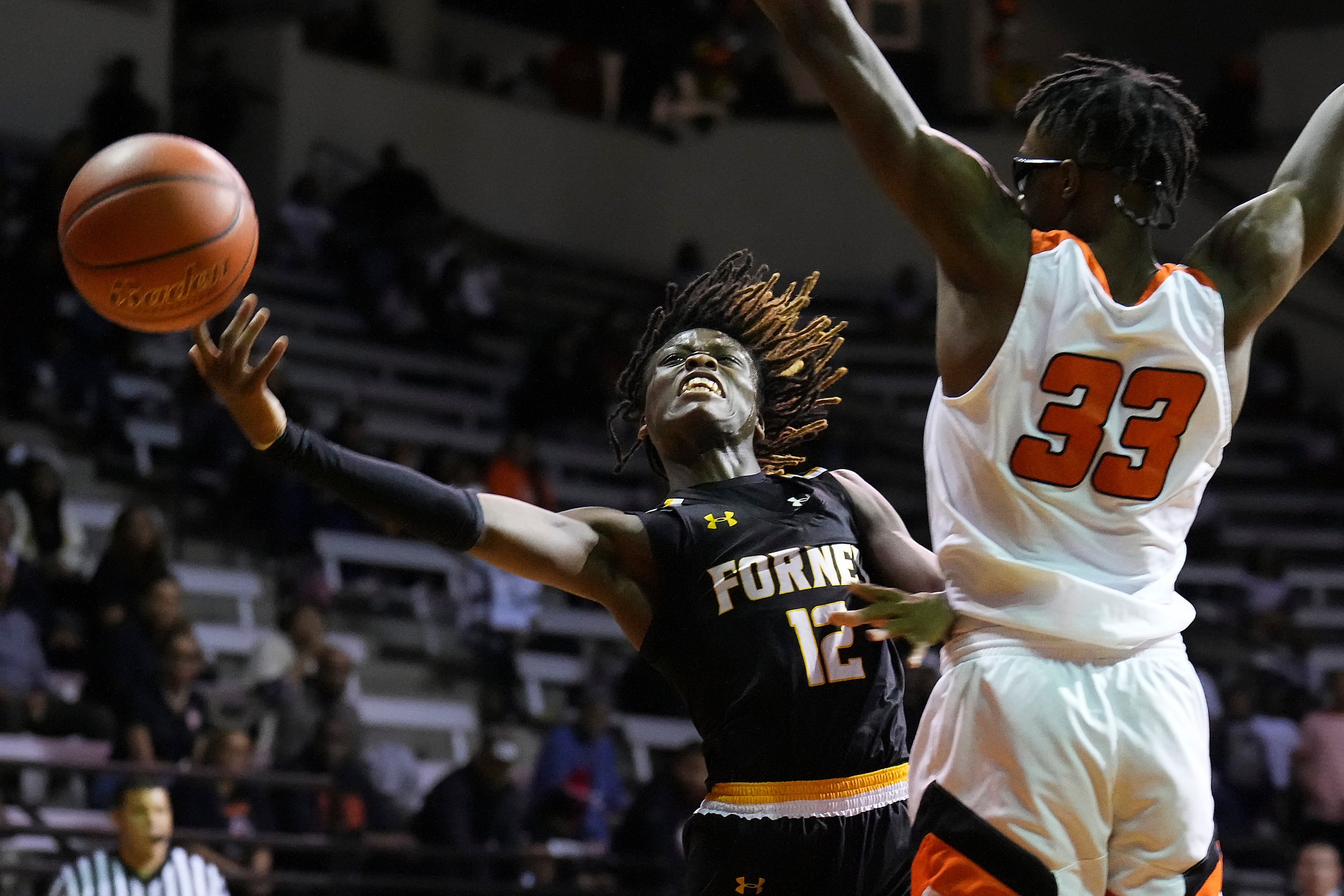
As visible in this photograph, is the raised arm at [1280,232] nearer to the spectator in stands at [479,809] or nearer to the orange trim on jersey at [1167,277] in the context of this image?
the orange trim on jersey at [1167,277]

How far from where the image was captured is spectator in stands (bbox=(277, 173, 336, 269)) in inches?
547

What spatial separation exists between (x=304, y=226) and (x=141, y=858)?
773 cm

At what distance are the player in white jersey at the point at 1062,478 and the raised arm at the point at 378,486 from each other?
91 centimetres

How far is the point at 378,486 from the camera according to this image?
11.0 ft

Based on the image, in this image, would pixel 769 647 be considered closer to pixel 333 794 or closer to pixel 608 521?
pixel 608 521

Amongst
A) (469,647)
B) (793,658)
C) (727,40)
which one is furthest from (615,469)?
(727,40)

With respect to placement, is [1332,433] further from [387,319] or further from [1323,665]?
[387,319]

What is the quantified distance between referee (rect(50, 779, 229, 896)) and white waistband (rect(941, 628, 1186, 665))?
15.8 feet

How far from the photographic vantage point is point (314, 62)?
599 inches

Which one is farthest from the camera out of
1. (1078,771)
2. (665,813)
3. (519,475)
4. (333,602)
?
(519,475)

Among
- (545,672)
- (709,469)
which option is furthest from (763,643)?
(545,672)

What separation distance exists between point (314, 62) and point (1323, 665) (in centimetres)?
949

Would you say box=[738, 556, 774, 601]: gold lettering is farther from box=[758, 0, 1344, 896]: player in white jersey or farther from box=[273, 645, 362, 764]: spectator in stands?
box=[273, 645, 362, 764]: spectator in stands

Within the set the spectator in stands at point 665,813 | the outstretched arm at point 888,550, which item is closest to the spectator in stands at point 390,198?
the spectator in stands at point 665,813
